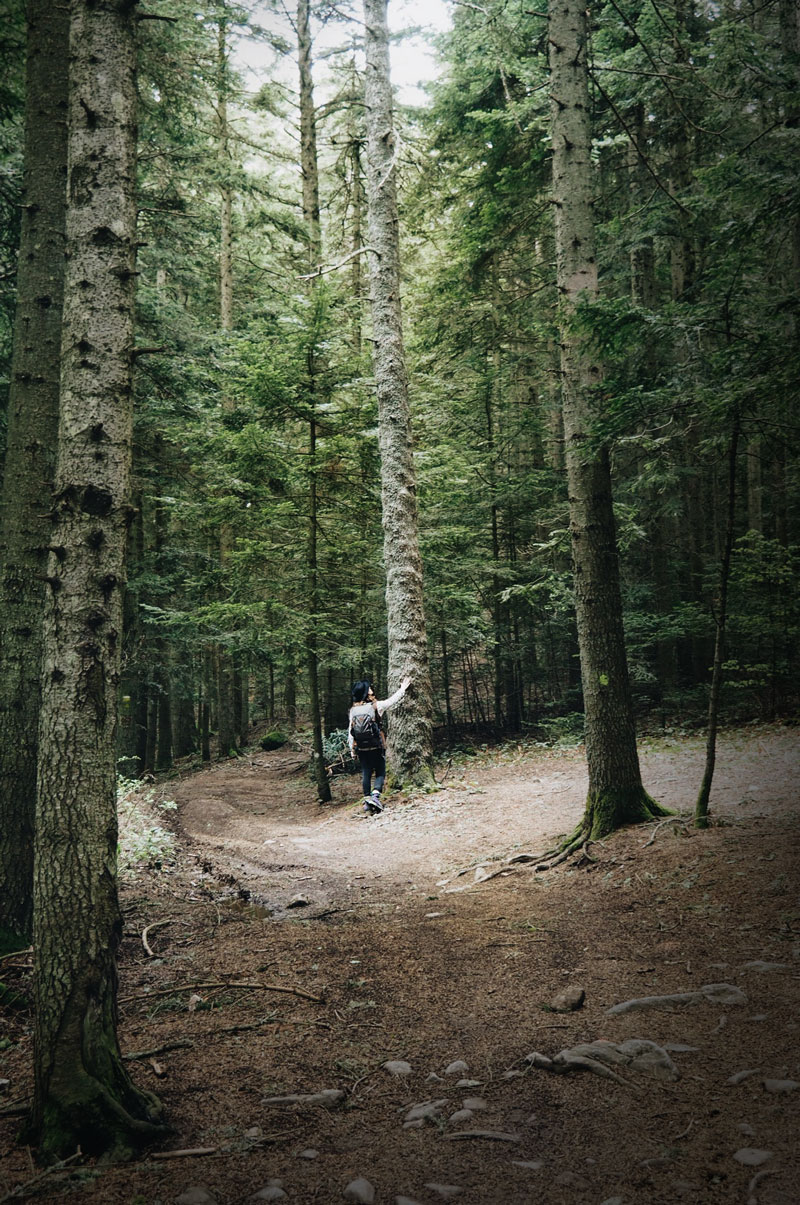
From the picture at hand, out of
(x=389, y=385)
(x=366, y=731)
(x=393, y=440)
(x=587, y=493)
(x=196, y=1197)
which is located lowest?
(x=196, y=1197)

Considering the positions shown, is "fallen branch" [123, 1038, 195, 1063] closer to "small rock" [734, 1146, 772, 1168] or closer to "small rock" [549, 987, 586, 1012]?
"small rock" [549, 987, 586, 1012]

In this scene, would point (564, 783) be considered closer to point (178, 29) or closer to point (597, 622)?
point (597, 622)

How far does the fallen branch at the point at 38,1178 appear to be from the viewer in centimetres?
222

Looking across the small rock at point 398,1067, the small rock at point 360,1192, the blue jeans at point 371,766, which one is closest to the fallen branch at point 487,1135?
the small rock at point 360,1192

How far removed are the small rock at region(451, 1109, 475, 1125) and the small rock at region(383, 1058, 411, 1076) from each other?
447 mm

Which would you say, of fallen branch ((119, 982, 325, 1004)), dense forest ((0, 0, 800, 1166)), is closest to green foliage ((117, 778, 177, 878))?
fallen branch ((119, 982, 325, 1004))

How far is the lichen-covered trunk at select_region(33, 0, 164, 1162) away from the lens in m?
2.66

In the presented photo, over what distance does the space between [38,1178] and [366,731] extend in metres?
8.33

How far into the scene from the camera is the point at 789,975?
346 cm

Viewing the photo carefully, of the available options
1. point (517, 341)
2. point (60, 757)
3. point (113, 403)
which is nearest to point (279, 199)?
point (517, 341)

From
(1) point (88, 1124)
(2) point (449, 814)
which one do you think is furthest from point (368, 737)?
(1) point (88, 1124)

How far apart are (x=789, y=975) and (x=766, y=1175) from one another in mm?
1690

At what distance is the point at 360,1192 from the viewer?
7.27 feet

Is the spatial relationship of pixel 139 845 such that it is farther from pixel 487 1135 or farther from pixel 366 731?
pixel 487 1135
